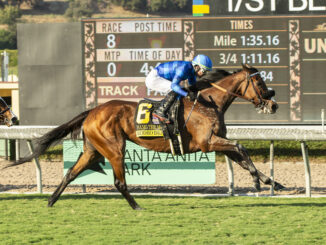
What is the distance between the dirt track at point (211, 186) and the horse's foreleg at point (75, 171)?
1.38m

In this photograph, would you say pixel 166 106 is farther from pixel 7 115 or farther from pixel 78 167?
pixel 7 115

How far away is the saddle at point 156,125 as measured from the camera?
659cm

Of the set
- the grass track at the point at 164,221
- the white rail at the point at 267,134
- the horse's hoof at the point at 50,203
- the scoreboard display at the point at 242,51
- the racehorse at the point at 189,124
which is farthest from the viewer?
the scoreboard display at the point at 242,51

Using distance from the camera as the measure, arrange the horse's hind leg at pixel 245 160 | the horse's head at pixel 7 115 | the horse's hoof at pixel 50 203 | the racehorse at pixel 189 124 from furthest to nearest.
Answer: the horse's head at pixel 7 115 < the horse's hoof at pixel 50 203 < the racehorse at pixel 189 124 < the horse's hind leg at pixel 245 160

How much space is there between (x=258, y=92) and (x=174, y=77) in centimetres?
85

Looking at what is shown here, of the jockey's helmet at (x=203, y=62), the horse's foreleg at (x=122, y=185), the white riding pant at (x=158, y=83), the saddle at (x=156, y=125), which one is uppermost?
the jockey's helmet at (x=203, y=62)

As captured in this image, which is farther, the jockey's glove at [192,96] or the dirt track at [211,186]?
the dirt track at [211,186]

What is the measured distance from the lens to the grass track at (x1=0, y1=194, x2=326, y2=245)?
16.8 feet

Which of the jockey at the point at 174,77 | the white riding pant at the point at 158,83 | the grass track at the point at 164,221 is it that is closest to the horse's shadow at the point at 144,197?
the grass track at the point at 164,221

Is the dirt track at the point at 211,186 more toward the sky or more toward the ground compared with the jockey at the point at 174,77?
more toward the ground

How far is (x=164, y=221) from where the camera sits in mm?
5844

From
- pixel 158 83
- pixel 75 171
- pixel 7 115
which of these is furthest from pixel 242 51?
pixel 75 171

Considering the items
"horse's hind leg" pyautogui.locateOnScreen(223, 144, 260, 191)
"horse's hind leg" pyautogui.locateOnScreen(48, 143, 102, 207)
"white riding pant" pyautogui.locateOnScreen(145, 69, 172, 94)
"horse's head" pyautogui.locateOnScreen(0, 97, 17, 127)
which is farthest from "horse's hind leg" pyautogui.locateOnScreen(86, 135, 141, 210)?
"horse's head" pyautogui.locateOnScreen(0, 97, 17, 127)

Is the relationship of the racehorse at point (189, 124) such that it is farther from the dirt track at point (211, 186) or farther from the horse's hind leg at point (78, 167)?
the dirt track at point (211, 186)
